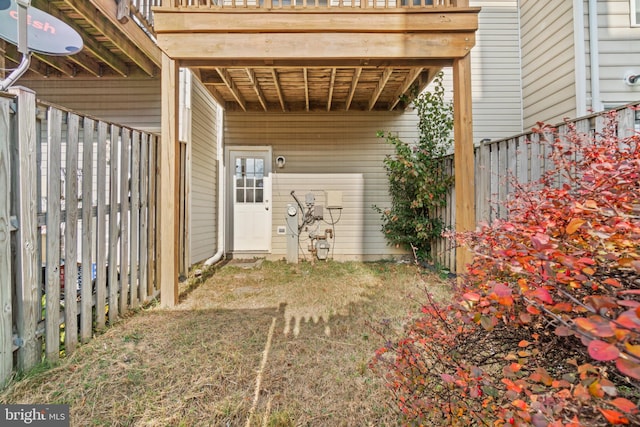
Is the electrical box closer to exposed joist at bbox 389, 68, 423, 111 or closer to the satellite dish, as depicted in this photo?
Answer: exposed joist at bbox 389, 68, 423, 111

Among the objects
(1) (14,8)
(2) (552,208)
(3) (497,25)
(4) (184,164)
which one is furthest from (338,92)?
(2) (552,208)

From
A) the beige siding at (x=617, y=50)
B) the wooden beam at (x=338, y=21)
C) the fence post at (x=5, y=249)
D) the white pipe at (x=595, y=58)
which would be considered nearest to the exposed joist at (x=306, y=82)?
A: the wooden beam at (x=338, y=21)

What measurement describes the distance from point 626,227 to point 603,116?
193cm

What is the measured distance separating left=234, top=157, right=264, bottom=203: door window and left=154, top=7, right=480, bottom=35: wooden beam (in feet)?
8.76

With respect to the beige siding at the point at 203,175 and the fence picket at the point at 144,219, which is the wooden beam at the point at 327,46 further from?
the beige siding at the point at 203,175

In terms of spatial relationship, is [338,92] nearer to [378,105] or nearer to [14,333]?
[378,105]

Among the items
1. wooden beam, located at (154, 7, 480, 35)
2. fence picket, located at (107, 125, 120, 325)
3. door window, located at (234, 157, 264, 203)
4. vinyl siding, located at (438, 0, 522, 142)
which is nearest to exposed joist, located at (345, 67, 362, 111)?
wooden beam, located at (154, 7, 480, 35)

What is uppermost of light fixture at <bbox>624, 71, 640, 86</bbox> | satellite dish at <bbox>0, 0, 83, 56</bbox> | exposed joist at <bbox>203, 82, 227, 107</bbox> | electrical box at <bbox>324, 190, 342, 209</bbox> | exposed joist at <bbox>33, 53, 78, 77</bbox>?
exposed joist at <bbox>33, 53, 78, 77</bbox>

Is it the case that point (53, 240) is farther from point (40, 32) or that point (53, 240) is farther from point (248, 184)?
point (248, 184)

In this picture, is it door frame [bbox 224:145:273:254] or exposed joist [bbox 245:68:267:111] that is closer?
exposed joist [bbox 245:68:267:111]

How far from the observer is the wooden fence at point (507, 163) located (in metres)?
2.06

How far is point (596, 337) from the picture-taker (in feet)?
1.85

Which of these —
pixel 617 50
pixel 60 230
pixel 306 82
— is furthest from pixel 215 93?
pixel 617 50

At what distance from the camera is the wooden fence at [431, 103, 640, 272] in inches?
81.1
